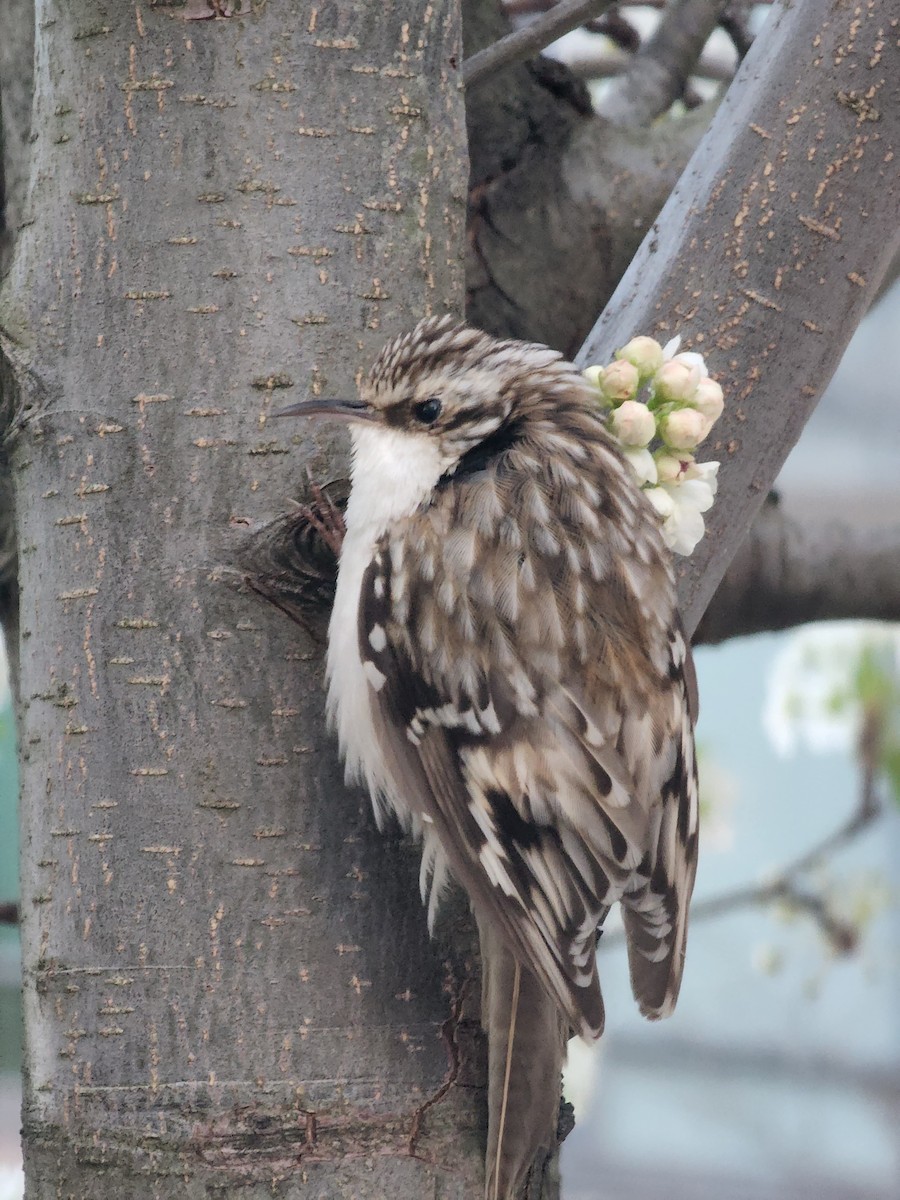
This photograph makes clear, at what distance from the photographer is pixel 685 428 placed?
1.87m

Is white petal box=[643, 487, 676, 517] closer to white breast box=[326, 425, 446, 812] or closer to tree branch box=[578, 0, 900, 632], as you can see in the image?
tree branch box=[578, 0, 900, 632]

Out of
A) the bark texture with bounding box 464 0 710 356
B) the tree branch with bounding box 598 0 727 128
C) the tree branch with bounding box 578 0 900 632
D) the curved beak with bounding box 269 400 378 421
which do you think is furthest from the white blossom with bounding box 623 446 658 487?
the tree branch with bounding box 598 0 727 128

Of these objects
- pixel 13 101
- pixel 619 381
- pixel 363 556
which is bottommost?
pixel 363 556

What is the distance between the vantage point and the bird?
5.79 ft

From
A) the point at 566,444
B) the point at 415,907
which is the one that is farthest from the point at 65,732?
the point at 566,444

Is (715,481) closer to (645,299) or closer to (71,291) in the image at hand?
(645,299)

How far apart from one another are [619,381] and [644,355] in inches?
1.9

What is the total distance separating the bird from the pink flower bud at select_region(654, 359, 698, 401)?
17cm

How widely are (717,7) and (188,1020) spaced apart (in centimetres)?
237

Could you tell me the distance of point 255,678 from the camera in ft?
5.76

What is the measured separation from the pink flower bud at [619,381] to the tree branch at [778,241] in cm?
12

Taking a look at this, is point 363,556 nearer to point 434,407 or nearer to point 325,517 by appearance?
point 325,517

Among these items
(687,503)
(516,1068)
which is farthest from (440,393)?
(516,1068)

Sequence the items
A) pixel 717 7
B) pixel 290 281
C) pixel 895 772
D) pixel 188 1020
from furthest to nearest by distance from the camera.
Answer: pixel 895 772
pixel 717 7
pixel 290 281
pixel 188 1020
